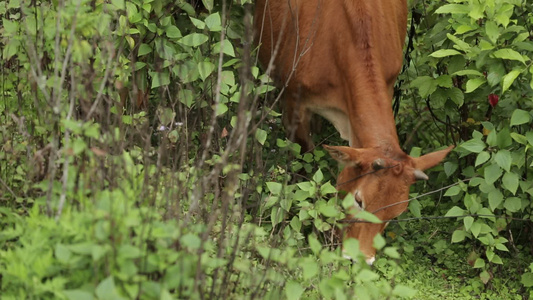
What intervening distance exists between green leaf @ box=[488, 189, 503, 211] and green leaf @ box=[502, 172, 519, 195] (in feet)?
0.47

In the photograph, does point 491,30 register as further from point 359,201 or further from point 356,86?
point 359,201

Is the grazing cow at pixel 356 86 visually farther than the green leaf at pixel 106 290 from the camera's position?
Yes

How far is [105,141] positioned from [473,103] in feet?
12.0

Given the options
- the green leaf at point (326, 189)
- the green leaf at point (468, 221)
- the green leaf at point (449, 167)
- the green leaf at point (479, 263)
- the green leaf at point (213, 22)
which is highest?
the green leaf at point (213, 22)

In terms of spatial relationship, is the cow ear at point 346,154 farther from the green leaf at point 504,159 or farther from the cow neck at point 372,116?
the green leaf at point 504,159

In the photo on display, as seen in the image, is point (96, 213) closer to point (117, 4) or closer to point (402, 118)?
point (117, 4)

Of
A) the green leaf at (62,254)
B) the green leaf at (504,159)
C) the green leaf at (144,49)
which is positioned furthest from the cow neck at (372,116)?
the green leaf at (62,254)

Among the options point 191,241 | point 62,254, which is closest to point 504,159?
point 191,241

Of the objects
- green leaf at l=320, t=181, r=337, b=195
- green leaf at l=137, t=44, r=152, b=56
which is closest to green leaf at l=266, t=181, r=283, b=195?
green leaf at l=320, t=181, r=337, b=195

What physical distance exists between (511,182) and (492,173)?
14 centimetres

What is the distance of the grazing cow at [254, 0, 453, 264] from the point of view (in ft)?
15.4

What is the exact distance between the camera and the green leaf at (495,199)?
16.1ft

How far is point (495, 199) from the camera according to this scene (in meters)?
4.93

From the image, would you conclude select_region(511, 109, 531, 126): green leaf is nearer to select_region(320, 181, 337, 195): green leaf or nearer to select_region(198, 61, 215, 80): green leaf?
select_region(320, 181, 337, 195): green leaf
